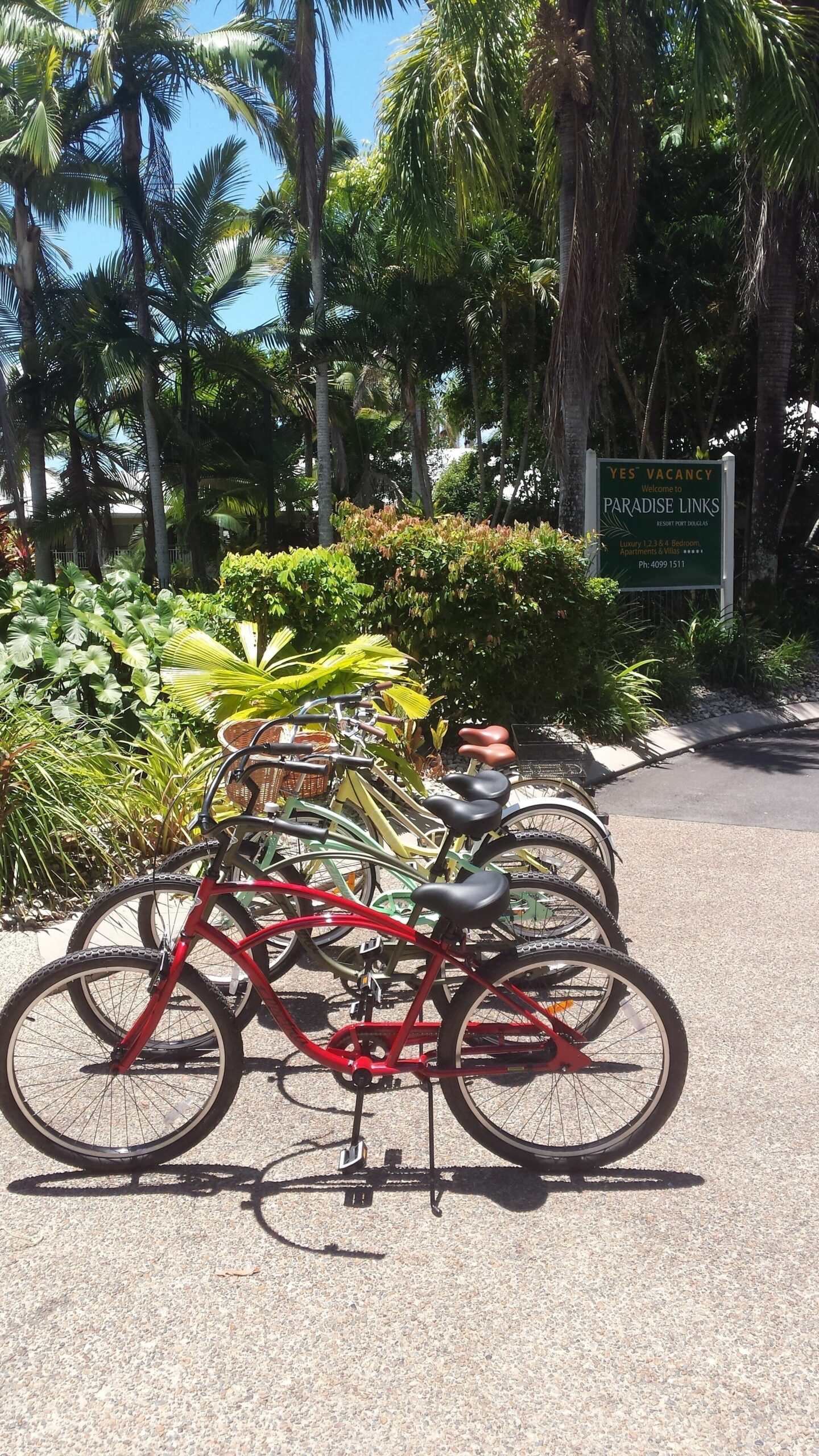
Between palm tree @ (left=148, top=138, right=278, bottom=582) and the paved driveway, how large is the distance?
2183 cm

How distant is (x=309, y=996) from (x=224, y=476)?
22235 millimetres

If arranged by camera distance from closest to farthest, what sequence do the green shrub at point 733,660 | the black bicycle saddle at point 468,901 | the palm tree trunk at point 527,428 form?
the black bicycle saddle at point 468,901 → the green shrub at point 733,660 → the palm tree trunk at point 527,428

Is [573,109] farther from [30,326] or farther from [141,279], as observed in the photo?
[30,326]

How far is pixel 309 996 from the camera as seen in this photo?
4.71 meters

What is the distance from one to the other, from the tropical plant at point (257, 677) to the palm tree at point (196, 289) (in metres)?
19.5

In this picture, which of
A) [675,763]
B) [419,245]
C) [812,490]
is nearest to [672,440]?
[812,490]

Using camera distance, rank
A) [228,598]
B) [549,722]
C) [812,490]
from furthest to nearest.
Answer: [812,490] < [549,722] < [228,598]

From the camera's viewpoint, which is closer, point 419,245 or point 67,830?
point 67,830

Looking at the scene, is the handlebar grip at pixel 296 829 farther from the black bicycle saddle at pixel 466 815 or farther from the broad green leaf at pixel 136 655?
the broad green leaf at pixel 136 655

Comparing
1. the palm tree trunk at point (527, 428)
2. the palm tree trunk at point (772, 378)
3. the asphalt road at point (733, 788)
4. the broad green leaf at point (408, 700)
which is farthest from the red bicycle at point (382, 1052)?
the palm tree trunk at point (527, 428)

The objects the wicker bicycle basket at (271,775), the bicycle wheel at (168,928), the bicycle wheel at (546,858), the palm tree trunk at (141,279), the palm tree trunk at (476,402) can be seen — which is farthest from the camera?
the palm tree trunk at (476,402)

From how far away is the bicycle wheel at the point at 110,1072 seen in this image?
3.31m

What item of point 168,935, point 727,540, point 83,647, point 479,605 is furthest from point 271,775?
point 727,540

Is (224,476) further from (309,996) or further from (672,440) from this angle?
(309,996)
